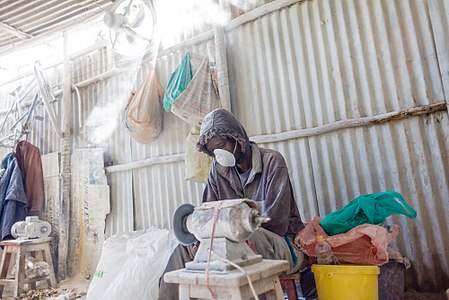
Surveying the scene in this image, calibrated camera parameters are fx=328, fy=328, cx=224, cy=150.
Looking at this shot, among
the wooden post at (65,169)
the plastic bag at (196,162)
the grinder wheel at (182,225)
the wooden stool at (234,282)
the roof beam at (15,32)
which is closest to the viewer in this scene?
the wooden stool at (234,282)

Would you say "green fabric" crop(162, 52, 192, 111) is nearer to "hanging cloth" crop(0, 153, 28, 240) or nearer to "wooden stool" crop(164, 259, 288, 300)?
"wooden stool" crop(164, 259, 288, 300)

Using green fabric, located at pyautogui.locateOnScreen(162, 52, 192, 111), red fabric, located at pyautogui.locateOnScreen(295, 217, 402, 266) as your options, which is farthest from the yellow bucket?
green fabric, located at pyautogui.locateOnScreen(162, 52, 192, 111)

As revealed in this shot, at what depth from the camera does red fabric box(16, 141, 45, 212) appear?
5.08 meters

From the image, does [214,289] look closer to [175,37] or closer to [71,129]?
[175,37]

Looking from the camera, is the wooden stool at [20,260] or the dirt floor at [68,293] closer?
the dirt floor at [68,293]

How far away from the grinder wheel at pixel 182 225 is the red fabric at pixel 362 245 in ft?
2.74

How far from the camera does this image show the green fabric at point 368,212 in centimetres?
214

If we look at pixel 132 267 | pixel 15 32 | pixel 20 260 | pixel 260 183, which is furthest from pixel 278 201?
pixel 15 32

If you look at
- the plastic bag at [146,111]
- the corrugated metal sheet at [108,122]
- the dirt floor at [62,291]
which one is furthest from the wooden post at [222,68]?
the dirt floor at [62,291]

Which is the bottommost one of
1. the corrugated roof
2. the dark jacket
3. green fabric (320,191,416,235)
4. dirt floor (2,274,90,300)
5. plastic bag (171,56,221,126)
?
dirt floor (2,274,90,300)

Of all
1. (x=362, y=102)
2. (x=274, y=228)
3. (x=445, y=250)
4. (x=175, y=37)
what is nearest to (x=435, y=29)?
(x=362, y=102)

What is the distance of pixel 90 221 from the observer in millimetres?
4762

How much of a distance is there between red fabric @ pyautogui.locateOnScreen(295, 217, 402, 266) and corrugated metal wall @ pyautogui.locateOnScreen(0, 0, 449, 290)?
0.81 meters

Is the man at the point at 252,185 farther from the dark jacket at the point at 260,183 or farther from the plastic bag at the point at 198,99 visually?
the plastic bag at the point at 198,99
